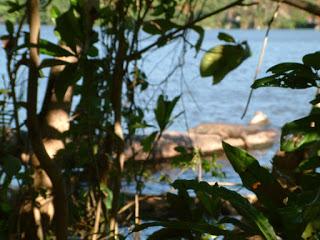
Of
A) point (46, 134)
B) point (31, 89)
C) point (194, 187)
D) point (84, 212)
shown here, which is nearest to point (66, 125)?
point (46, 134)

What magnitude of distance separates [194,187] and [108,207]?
1099mm

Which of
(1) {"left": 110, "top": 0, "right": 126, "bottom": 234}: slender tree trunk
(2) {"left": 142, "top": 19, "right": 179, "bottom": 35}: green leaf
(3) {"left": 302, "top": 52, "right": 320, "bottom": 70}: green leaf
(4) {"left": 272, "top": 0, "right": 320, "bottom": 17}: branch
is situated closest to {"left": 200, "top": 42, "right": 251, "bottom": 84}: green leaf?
(2) {"left": 142, "top": 19, "right": 179, "bottom": 35}: green leaf

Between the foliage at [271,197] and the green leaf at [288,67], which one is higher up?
the green leaf at [288,67]

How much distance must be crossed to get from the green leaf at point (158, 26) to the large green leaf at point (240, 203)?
988 millimetres

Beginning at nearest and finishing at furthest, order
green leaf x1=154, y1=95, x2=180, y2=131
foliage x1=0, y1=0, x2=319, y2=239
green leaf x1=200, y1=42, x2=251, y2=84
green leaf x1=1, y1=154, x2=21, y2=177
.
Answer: foliage x1=0, y1=0, x2=319, y2=239 < green leaf x1=1, y1=154, x2=21, y2=177 < green leaf x1=154, y1=95, x2=180, y2=131 < green leaf x1=200, y1=42, x2=251, y2=84

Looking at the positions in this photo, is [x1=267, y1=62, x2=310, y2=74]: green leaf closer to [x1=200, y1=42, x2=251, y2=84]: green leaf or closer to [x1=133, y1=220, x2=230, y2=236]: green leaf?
[x1=133, y1=220, x2=230, y2=236]: green leaf

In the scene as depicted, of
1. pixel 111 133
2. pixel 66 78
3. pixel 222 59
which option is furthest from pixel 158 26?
pixel 66 78

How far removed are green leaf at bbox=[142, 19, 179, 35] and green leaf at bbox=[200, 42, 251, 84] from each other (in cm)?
17

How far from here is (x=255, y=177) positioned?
78cm

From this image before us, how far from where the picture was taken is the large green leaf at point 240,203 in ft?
2.14

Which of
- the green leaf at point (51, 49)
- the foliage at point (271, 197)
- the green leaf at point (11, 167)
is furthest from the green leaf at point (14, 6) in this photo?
the foliage at point (271, 197)

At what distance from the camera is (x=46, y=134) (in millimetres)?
2033

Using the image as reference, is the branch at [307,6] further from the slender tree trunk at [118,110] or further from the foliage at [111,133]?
the slender tree trunk at [118,110]

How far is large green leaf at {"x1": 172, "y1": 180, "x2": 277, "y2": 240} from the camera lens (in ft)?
2.14
